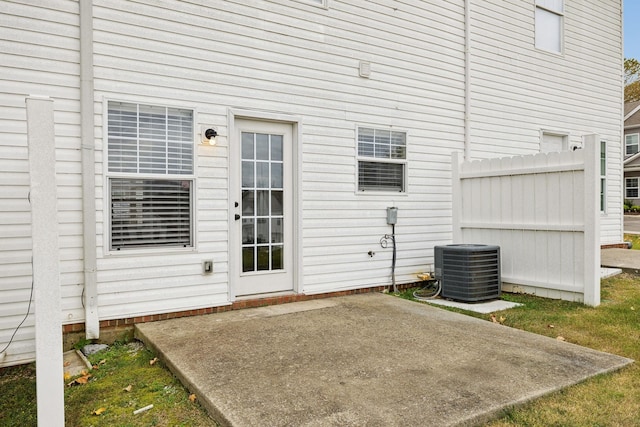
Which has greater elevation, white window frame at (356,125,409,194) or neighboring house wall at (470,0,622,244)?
A: neighboring house wall at (470,0,622,244)

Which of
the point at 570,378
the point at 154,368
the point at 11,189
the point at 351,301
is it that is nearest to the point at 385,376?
the point at 570,378

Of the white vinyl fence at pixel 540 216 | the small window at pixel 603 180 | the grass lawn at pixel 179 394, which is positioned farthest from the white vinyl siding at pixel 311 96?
the small window at pixel 603 180

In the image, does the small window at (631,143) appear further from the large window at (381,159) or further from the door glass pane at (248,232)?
the door glass pane at (248,232)

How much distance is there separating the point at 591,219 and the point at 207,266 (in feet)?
13.6

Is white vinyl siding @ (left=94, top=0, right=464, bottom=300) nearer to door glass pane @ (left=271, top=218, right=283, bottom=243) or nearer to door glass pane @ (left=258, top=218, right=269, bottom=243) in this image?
door glass pane @ (left=271, top=218, right=283, bottom=243)

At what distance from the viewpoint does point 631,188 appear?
986 inches

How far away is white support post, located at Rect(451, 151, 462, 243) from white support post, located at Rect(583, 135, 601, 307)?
1.69 metres

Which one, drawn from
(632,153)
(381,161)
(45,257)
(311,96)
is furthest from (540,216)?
(632,153)

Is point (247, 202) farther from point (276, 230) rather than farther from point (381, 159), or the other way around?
point (381, 159)

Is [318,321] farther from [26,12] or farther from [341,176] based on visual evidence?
[26,12]

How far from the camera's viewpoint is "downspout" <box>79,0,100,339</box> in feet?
12.6

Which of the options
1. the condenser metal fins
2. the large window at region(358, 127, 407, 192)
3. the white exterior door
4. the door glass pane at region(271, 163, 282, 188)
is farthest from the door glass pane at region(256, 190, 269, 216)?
the condenser metal fins

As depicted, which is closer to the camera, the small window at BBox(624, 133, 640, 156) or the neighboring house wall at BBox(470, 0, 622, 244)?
the neighboring house wall at BBox(470, 0, 622, 244)

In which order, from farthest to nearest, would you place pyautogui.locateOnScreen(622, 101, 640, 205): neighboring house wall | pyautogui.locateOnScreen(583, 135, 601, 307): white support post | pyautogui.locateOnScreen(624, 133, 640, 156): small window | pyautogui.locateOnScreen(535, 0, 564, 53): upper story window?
pyautogui.locateOnScreen(624, 133, 640, 156): small window, pyautogui.locateOnScreen(622, 101, 640, 205): neighboring house wall, pyautogui.locateOnScreen(535, 0, 564, 53): upper story window, pyautogui.locateOnScreen(583, 135, 601, 307): white support post
